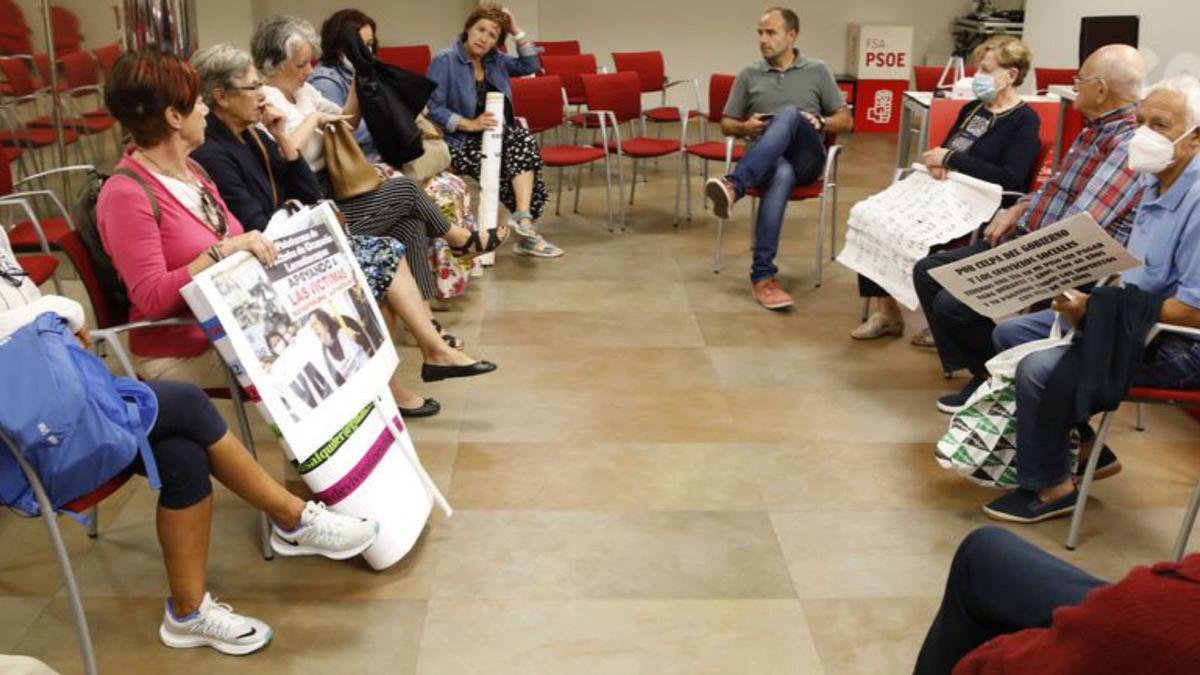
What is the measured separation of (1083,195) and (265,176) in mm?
2589

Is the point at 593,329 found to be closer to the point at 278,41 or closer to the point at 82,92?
the point at 278,41

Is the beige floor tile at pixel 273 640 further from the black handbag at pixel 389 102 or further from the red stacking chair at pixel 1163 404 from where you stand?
the black handbag at pixel 389 102

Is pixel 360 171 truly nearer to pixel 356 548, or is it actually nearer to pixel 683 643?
pixel 356 548

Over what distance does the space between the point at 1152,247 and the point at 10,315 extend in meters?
2.88

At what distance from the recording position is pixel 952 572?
6.29 ft

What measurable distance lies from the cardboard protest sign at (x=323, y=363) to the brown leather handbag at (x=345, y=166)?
0.97 m

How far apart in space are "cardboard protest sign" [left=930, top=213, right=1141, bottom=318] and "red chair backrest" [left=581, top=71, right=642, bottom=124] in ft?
11.7

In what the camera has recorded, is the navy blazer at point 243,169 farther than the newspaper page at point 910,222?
No

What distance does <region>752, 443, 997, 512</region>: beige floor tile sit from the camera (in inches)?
127

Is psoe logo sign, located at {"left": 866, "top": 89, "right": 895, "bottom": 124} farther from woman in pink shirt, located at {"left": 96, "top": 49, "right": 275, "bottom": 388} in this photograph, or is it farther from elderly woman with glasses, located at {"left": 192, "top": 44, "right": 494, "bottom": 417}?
woman in pink shirt, located at {"left": 96, "top": 49, "right": 275, "bottom": 388}

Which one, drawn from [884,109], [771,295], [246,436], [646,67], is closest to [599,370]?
[771,295]

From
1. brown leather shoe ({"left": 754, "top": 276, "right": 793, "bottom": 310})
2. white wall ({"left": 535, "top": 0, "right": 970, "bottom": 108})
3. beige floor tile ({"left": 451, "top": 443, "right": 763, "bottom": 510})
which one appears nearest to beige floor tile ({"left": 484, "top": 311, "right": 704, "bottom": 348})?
brown leather shoe ({"left": 754, "top": 276, "right": 793, "bottom": 310})

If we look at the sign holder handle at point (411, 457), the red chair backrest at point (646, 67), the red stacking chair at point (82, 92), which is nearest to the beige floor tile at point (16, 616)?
the sign holder handle at point (411, 457)

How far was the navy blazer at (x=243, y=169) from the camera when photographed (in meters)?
3.14
